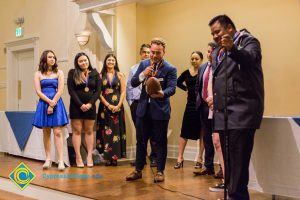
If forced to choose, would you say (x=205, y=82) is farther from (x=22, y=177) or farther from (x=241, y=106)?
(x=22, y=177)

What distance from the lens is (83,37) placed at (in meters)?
5.48

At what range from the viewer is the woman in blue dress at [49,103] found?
4.50 meters

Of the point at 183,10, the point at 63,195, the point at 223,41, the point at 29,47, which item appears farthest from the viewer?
the point at 29,47

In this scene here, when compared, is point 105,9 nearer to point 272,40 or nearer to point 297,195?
point 272,40

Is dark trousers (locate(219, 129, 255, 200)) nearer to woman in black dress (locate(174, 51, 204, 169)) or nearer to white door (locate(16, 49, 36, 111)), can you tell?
woman in black dress (locate(174, 51, 204, 169))

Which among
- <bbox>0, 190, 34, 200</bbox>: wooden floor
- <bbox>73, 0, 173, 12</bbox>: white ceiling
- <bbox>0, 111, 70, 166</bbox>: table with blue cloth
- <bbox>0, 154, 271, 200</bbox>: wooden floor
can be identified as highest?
<bbox>73, 0, 173, 12</bbox>: white ceiling

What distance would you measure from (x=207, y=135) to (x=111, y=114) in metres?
1.25

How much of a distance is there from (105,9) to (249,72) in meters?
3.07

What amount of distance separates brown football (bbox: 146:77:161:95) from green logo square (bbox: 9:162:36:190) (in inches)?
58.1

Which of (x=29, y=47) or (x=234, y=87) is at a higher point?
(x=29, y=47)

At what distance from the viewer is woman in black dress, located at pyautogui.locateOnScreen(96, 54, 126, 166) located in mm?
4805

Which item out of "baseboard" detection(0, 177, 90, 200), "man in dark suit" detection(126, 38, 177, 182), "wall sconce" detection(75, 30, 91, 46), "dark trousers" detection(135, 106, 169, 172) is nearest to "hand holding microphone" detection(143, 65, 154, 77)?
"man in dark suit" detection(126, 38, 177, 182)

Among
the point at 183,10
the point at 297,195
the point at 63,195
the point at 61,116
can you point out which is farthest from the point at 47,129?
the point at 297,195

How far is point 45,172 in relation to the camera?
4395 mm
